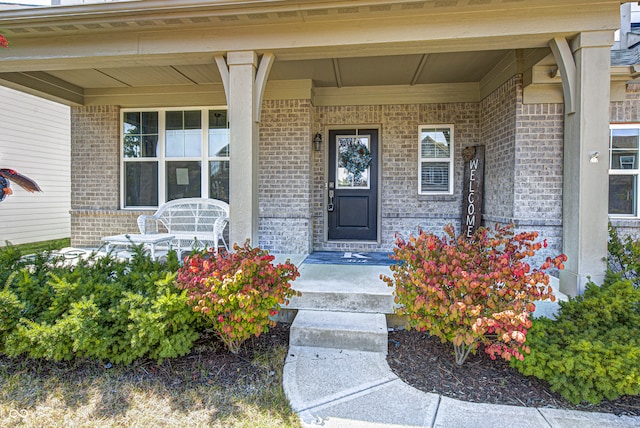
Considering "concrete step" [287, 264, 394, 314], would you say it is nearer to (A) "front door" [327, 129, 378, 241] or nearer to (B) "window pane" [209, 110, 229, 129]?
(A) "front door" [327, 129, 378, 241]

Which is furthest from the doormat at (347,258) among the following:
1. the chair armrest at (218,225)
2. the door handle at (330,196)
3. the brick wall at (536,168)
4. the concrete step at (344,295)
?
the brick wall at (536,168)

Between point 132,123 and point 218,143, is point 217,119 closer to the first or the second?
point 218,143

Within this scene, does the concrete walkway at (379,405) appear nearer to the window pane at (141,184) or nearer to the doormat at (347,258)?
the doormat at (347,258)

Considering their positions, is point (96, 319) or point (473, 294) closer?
point (473, 294)

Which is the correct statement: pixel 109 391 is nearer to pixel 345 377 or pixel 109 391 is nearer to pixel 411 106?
pixel 345 377

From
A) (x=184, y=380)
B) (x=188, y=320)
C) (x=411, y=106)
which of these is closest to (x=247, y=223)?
(x=188, y=320)

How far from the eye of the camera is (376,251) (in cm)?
582

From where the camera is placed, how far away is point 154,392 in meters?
2.39

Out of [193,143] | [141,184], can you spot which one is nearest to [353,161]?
[193,143]

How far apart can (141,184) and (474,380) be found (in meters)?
5.84

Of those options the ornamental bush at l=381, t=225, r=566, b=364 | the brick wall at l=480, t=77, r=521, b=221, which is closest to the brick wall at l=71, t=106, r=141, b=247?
the ornamental bush at l=381, t=225, r=566, b=364

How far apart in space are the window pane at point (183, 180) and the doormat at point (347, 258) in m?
2.35

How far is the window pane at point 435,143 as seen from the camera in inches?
224

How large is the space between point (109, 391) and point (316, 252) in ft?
12.0
